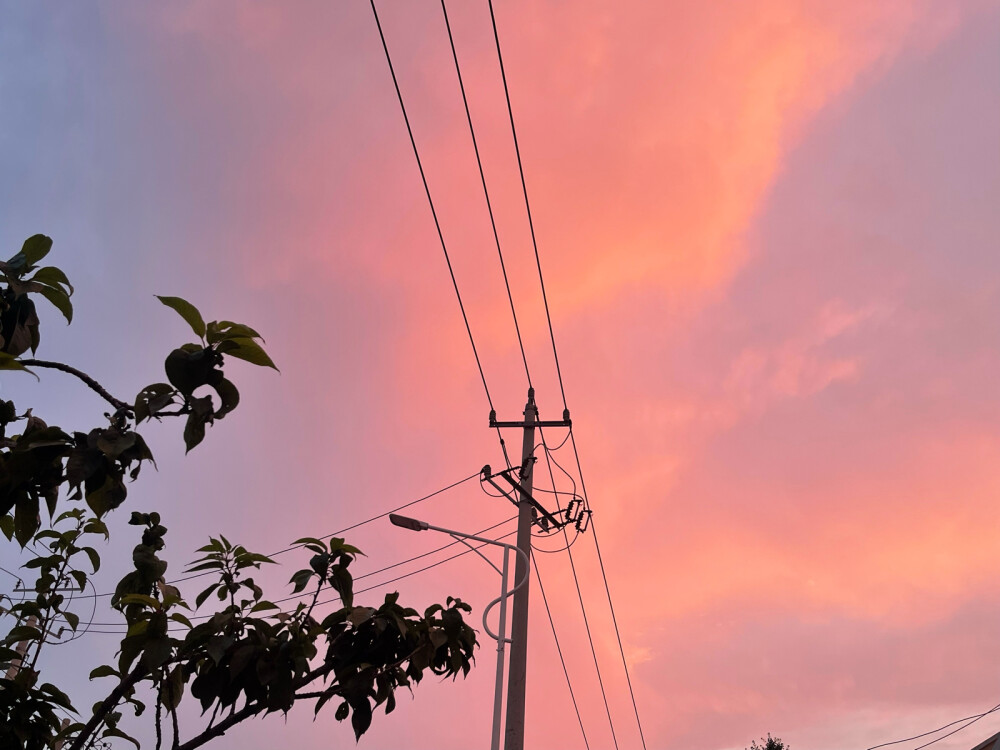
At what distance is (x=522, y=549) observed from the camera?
567 inches

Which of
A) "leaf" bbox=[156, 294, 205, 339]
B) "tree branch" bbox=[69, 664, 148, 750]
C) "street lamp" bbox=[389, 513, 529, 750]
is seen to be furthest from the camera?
"street lamp" bbox=[389, 513, 529, 750]

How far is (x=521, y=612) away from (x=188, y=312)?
38.7 ft

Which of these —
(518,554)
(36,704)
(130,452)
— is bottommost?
(36,704)

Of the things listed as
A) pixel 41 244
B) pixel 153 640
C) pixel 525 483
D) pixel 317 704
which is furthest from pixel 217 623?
pixel 525 483

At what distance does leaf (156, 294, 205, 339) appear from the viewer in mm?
2510

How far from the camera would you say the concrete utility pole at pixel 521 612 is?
494 inches

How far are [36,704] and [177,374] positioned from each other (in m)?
1.74

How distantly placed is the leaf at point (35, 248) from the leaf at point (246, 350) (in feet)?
2.32

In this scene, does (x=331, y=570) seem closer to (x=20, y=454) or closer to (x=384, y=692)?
(x=384, y=692)

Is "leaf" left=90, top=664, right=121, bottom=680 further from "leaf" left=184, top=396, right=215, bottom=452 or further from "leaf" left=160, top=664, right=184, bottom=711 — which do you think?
"leaf" left=184, top=396, right=215, bottom=452

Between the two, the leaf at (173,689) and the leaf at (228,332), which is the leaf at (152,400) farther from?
the leaf at (173,689)

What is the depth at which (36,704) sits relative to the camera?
3344 mm

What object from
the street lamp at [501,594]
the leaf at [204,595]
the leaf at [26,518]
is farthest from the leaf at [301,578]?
the street lamp at [501,594]

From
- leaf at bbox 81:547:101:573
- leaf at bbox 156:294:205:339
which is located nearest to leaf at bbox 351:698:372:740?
leaf at bbox 81:547:101:573
